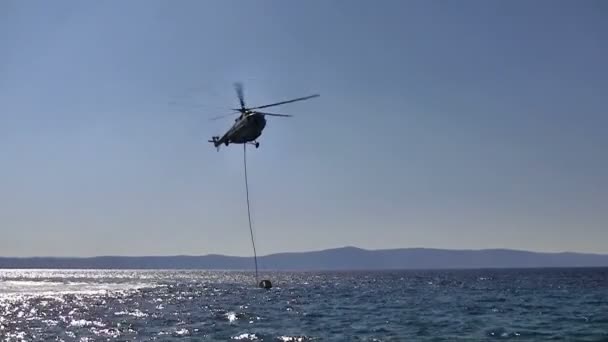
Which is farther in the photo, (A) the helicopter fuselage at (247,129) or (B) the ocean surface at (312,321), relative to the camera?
(B) the ocean surface at (312,321)

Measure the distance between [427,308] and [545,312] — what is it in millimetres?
11151

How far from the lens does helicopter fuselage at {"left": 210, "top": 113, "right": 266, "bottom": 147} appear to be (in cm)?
4047

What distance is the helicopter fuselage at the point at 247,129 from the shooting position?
40.5m

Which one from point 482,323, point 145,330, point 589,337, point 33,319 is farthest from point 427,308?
point 33,319

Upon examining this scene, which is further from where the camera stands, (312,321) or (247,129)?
(312,321)

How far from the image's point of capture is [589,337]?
136ft

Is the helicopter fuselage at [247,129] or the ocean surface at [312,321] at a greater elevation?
the helicopter fuselage at [247,129]

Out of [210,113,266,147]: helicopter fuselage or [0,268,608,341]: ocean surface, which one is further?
[0,268,608,341]: ocean surface

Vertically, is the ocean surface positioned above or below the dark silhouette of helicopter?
below

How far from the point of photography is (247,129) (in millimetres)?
40750

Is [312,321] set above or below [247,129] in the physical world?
below

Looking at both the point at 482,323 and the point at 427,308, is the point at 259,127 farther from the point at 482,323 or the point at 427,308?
the point at 427,308

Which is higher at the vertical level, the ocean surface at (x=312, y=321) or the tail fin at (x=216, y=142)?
the tail fin at (x=216, y=142)

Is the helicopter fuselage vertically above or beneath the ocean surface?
above
